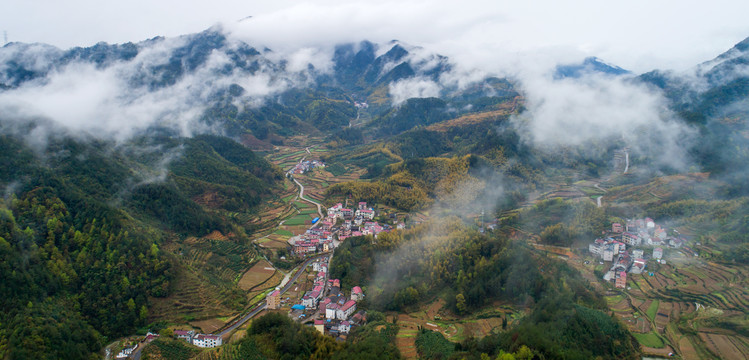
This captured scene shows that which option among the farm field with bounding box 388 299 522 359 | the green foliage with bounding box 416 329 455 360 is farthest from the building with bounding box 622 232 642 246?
the green foliage with bounding box 416 329 455 360

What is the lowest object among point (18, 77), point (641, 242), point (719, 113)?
point (641, 242)

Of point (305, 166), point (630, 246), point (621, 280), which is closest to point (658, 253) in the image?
point (630, 246)

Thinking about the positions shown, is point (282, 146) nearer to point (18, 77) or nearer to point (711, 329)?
Result: point (18, 77)

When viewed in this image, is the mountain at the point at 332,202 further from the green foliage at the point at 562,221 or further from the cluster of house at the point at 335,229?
the cluster of house at the point at 335,229

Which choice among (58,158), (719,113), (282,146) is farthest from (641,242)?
(282,146)

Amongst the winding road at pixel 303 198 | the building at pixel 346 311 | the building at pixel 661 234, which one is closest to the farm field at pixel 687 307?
the building at pixel 661 234

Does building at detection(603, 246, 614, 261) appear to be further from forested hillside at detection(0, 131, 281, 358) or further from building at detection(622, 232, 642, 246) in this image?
forested hillside at detection(0, 131, 281, 358)
